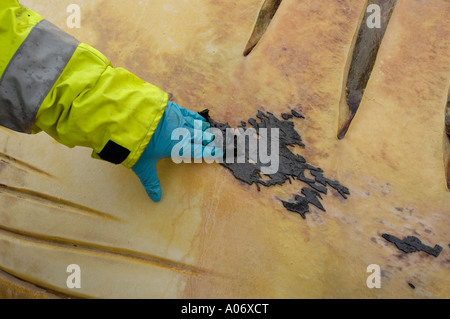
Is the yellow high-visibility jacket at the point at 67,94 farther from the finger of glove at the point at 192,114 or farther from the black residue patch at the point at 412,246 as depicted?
the black residue patch at the point at 412,246

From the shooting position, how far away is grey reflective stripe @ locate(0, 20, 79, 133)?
1.24 metres

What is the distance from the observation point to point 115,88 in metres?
1.35

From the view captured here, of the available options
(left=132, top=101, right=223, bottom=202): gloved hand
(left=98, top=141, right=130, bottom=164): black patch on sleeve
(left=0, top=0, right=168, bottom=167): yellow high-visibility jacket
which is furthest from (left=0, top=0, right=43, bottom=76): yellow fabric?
(left=132, top=101, right=223, bottom=202): gloved hand

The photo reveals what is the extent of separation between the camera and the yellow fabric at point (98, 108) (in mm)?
1278

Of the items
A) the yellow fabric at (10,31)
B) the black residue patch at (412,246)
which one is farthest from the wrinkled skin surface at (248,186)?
the yellow fabric at (10,31)

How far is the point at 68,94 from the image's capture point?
4.16 feet

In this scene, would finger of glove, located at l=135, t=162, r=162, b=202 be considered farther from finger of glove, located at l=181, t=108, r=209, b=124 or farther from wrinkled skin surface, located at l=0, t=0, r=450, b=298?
finger of glove, located at l=181, t=108, r=209, b=124

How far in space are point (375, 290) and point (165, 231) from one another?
0.87 m

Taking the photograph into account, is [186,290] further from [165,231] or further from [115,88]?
[115,88]

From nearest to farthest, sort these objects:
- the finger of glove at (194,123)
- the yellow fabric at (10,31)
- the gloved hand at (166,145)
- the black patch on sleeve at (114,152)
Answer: the yellow fabric at (10,31) → the black patch on sleeve at (114,152) → the gloved hand at (166,145) → the finger of glove at (194,123)

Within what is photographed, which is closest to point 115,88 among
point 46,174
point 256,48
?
point 46,174

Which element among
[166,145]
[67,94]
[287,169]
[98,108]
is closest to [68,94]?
[67,94]

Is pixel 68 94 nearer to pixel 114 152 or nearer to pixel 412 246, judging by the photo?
pixel 114 152

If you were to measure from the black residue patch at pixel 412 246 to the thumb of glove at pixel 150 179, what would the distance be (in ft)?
3.12
